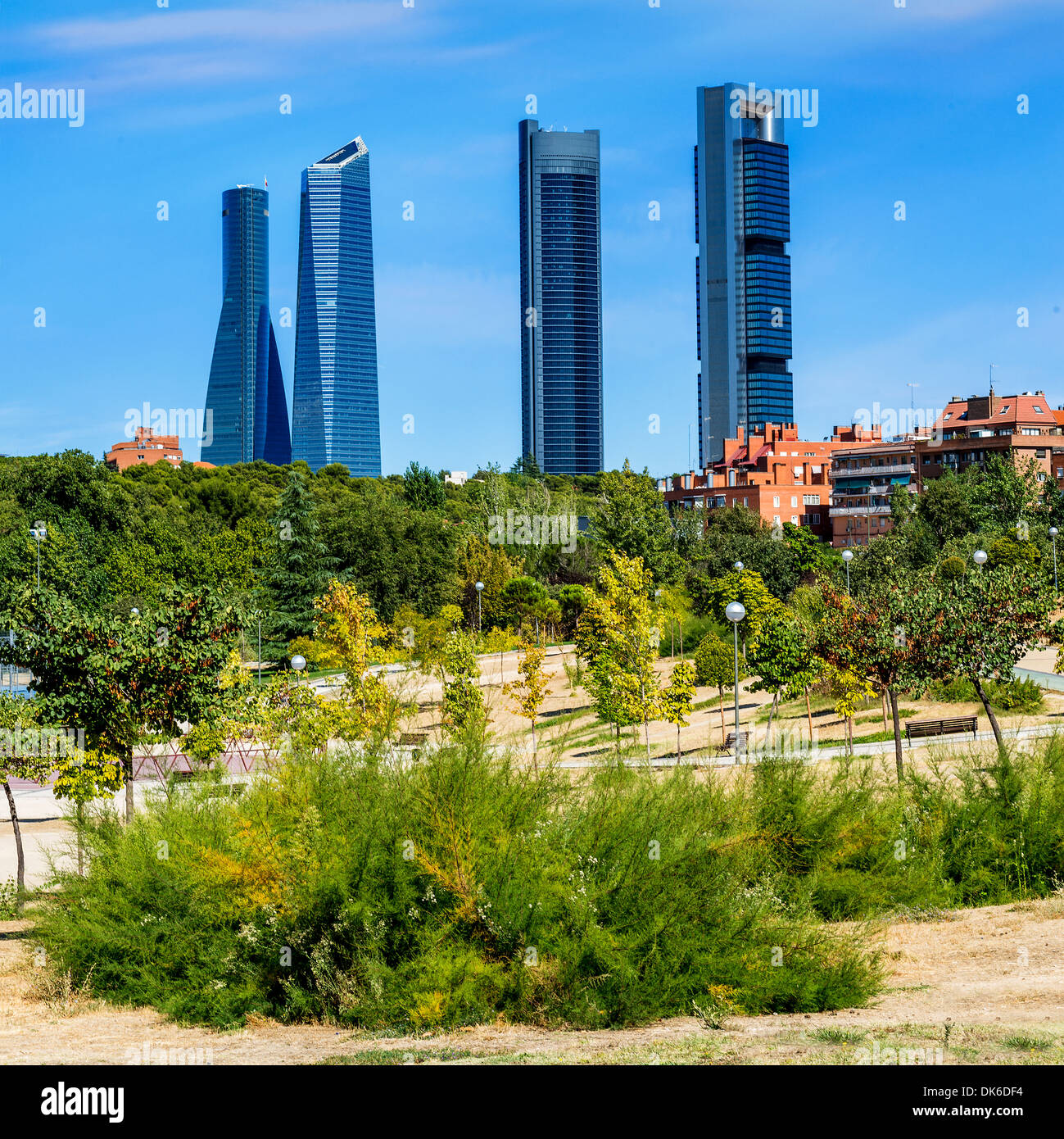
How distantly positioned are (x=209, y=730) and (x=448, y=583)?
44334mm

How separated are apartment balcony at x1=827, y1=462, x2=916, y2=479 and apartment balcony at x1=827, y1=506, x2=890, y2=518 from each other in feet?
11.5

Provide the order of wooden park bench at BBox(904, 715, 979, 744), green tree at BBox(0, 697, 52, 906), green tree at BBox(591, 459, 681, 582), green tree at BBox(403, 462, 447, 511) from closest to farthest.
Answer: green tree at BBox(0, 697, 52, 906) < wooden park bench at BBox(904, 715, 979, 744) < green tree at BBox(591, 459, 681, 582) < green tree at BBox(403, 462, 447, 511)

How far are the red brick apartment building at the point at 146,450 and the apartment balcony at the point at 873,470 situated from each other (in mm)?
113415

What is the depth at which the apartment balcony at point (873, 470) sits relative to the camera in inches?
3770

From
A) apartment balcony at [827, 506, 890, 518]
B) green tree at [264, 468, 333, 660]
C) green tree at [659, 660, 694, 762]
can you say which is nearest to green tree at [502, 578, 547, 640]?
green tree at [264, 468, 333, 660]

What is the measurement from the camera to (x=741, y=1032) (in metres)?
8.38

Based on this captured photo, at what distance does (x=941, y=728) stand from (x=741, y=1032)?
19.1 meters

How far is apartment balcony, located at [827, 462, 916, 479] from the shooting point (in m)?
95.8

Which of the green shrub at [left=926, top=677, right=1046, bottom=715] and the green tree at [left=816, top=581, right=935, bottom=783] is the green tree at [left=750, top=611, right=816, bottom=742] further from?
the green tree at [left=816, top=581, right=935, bottom=783]

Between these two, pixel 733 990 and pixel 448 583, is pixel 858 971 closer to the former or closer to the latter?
pixel 733 990

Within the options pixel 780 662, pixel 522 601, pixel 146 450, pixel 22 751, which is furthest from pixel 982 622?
pixel 146 450
